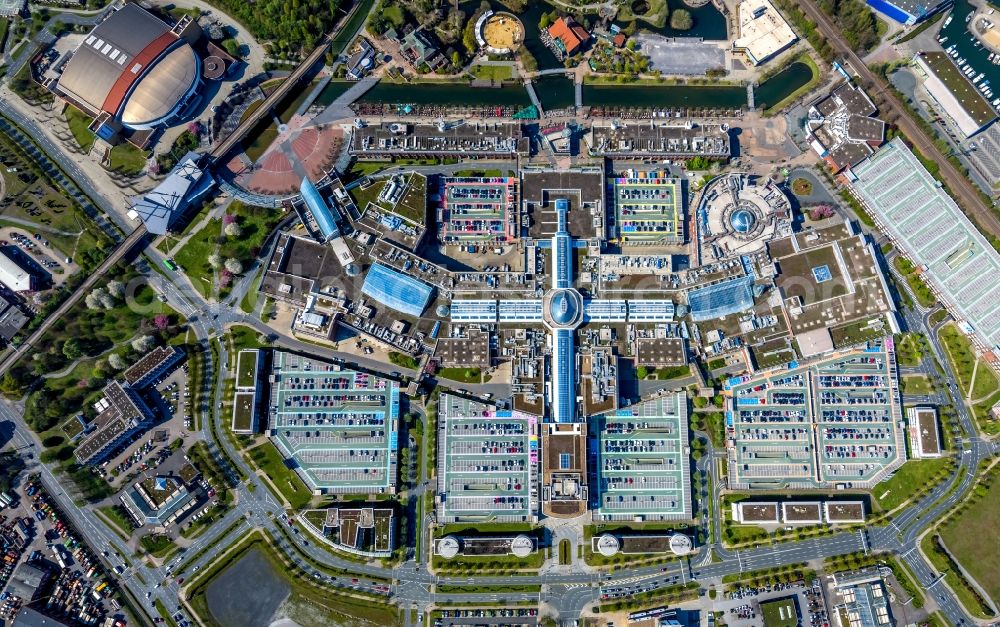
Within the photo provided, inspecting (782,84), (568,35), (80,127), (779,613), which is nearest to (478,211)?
(568,35)

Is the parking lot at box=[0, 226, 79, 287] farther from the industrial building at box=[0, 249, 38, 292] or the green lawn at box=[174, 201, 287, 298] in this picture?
the green lawn at box=[174, 201, 287, 298]

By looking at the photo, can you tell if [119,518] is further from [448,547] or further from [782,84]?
[782,84]

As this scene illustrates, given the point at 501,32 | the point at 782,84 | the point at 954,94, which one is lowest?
the point at 954,94

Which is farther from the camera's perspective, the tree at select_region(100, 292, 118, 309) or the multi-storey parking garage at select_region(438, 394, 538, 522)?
the tree at select_region(100, 292, 118, 309)

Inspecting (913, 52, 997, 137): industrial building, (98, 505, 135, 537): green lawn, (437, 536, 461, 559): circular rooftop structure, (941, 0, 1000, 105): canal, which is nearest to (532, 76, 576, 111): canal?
(913, 52, 997, 137): industrial building

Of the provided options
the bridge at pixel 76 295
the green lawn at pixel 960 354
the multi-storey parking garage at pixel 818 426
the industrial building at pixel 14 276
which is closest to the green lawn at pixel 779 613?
the multi-storey parking garage at pixel 818 426

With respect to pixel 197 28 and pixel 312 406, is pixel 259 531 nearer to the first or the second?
pixel 312 406
